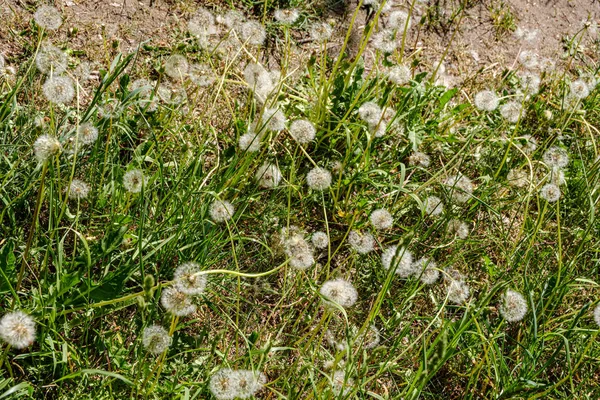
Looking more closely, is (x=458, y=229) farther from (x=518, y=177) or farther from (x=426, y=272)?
(x=518, y=177)

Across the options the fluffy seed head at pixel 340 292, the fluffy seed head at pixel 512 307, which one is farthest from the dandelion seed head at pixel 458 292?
the fluffy seed head at pixel 340 292

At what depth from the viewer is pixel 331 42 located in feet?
11.8

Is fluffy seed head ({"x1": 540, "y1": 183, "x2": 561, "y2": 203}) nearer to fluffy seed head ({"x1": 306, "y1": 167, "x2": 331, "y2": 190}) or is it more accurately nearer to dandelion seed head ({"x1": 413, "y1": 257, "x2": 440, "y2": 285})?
dandelion seed head ({"x1": 413, "y1": 257, "x2": 440, "y2": 285})

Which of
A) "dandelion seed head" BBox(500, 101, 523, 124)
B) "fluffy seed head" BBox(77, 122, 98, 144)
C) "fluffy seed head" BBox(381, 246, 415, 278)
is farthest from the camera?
"dandelion seed head" BBox(500, 101, 523, 124)

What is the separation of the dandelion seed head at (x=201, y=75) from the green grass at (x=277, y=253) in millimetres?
100

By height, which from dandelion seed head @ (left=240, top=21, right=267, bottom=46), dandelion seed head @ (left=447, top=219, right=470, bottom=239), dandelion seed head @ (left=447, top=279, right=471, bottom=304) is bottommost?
dandelion seed head @ (left=447, top=279, right=471, bottom=304)

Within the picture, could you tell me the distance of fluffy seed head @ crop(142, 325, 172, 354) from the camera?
6.39ft

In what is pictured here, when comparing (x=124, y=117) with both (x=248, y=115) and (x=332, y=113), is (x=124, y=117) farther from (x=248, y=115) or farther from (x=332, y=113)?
(x=332, y=113)

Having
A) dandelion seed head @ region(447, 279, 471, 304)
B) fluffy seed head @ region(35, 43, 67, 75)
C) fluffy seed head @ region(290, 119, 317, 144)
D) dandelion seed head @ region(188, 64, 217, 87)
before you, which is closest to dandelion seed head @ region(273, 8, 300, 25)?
dandelion seed head @ region(188, 64, 217, 87)

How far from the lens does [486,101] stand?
330 centimetres

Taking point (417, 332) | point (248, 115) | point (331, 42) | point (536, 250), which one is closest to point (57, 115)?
point (248, 115)

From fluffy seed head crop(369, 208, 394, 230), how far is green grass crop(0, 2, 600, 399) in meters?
0.08

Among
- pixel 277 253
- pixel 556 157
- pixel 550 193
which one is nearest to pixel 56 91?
pixel 277 253

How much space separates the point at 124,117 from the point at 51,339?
98cm
